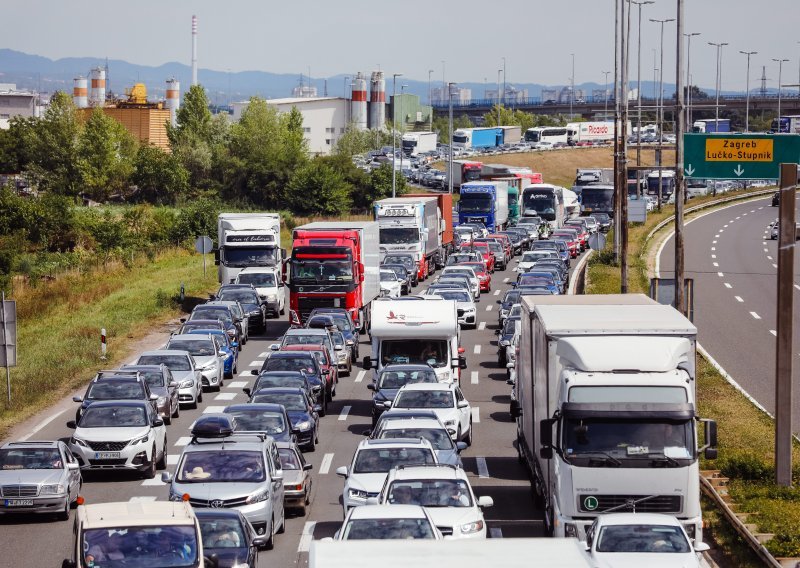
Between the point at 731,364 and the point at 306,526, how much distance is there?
72.6 ft

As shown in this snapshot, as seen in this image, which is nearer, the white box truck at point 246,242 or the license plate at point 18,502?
the license plate at point 18,502

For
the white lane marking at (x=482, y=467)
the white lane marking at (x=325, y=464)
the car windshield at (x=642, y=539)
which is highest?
the car windshield at (x=642, y=539)

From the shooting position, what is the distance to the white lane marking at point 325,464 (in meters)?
27.6

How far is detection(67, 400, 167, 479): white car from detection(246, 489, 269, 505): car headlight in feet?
20.5

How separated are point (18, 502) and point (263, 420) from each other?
17.3ft

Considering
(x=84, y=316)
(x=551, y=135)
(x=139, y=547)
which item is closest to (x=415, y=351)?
(x=139, y=547)

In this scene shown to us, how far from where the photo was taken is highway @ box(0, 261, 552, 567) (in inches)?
853

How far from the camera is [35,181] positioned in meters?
130

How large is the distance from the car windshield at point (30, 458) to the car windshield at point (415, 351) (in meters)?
11.1

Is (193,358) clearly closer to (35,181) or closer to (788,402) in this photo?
(788,402)

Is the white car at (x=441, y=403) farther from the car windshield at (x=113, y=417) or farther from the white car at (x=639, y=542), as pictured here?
the white car at (x=639, y=542)

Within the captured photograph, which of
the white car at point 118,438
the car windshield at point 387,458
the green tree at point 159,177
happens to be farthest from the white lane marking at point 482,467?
the green tree at point 159,177

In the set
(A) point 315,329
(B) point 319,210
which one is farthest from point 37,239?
(A) point 315,329

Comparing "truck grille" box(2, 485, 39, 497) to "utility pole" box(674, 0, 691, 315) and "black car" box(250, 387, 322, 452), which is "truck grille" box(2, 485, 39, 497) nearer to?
"black car" box(250, 387, 322, 452)
